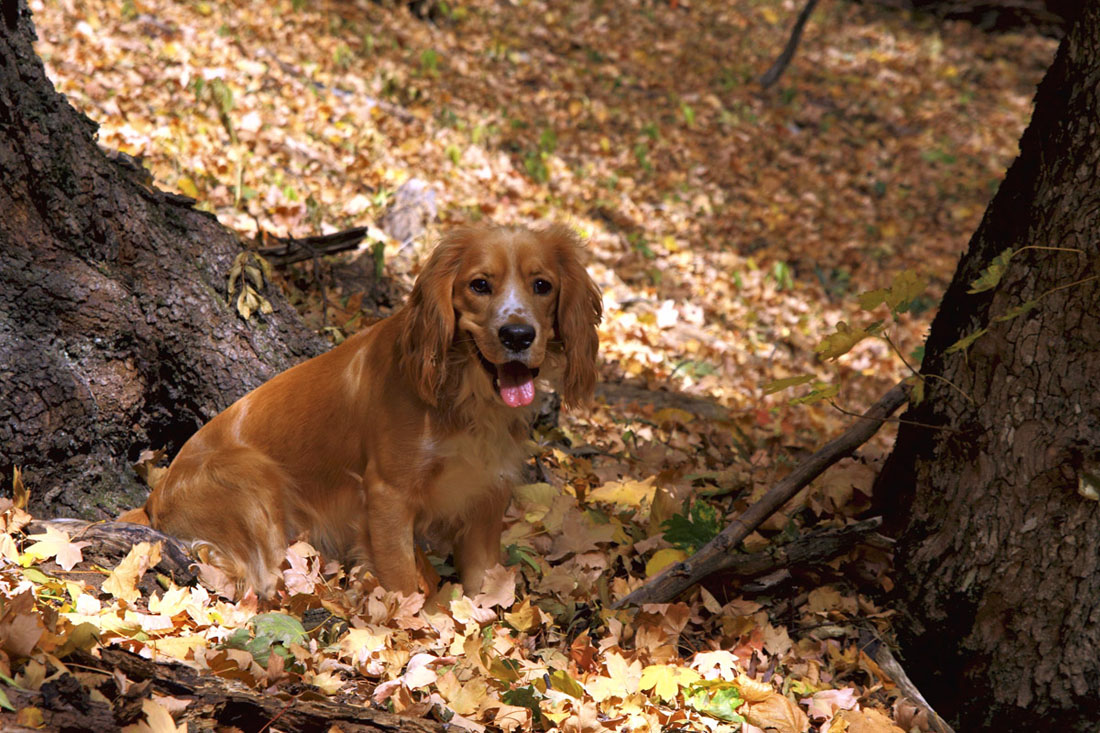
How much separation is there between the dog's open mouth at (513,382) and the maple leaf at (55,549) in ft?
5.09

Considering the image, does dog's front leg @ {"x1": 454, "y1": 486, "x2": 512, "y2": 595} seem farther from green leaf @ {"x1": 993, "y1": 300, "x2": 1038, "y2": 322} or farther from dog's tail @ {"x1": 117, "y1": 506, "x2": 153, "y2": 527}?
green leaf @ {"x1": 993, "y1": 300, "x2": 1038, "y2": 322}

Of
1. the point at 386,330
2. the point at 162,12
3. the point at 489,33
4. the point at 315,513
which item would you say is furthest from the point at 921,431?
the point at 489,33

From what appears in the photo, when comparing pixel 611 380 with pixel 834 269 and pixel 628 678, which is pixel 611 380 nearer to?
pixel 628 678

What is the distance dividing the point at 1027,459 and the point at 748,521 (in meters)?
1.04

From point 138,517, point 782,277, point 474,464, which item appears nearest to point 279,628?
point 474,464

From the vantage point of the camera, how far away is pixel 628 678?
10.4ft

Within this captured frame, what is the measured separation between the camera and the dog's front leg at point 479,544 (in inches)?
152

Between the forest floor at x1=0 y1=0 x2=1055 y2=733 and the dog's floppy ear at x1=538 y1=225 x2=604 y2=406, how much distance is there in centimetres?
80

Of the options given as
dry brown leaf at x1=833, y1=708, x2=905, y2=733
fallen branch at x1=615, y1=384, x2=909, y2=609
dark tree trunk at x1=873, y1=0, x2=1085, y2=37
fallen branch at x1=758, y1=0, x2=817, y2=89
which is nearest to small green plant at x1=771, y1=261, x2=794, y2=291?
fallen branch at x1=758, y1=0, x2=817, y2=89

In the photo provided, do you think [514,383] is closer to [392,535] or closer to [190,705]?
[392,535]

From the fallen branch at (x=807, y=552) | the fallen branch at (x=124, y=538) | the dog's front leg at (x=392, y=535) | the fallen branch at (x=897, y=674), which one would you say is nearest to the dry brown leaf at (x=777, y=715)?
the fallen branch at (x=897, y=674)

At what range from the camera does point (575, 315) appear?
12.0 feet

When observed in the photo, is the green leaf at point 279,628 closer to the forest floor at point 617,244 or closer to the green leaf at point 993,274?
the forest floor at point 617,244

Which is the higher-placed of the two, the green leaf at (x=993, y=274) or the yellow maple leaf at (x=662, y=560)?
the green leaf at (x=993, y=274)
